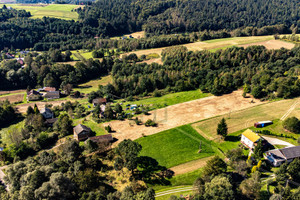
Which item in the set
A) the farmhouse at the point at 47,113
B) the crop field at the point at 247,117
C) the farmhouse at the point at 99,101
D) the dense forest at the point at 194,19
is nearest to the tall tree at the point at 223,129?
the crop field at the point at 247,117

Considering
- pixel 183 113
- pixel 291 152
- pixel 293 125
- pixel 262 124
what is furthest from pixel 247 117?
pixel 183 113

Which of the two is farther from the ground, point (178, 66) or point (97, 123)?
point (178, 66)

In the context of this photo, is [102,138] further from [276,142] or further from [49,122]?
[276,142]

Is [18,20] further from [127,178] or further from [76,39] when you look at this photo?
[127,178]

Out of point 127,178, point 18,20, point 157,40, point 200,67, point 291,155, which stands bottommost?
point 127,178

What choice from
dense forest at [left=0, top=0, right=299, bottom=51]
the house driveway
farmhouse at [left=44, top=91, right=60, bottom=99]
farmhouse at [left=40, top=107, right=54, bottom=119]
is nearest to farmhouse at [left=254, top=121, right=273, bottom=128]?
the house driveway

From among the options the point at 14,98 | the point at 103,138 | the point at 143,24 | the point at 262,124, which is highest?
the point at 143,24

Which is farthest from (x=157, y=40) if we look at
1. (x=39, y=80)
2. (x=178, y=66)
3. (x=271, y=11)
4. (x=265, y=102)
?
(x=271, y=11)
